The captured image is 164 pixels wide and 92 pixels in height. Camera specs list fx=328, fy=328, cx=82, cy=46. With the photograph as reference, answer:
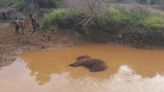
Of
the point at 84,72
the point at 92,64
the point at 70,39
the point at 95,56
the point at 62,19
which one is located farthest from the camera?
the point at 62,19

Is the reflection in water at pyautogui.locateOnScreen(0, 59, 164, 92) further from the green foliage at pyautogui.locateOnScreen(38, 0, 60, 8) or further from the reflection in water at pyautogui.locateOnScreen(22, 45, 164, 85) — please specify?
the green foliage at pyautogui.locateOnScreen(38, 0, 60, 8)

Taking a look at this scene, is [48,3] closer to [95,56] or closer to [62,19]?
[62,19]

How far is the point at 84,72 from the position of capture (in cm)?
1116

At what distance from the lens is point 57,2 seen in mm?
17250

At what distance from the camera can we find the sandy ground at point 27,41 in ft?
A: 41.3

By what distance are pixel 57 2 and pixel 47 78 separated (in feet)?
24.3

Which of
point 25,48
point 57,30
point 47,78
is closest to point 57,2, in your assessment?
point 57,30

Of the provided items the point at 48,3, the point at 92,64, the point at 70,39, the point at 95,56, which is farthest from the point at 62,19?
the point at 92,64

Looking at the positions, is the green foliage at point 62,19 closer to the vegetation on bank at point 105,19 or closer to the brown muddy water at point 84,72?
the vegetation on bank at point 105,19

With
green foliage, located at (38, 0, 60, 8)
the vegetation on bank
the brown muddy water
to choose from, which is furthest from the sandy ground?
green foliage, located at (38, 0, 60, 8)

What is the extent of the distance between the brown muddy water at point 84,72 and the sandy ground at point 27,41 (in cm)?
41

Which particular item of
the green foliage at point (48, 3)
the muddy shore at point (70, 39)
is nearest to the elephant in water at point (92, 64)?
the muddy shore at point (70, 39)

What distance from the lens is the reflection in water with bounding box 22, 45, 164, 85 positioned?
11.1 m

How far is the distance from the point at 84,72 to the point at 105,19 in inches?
164
